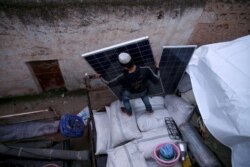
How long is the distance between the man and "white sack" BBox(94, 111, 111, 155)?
456mm

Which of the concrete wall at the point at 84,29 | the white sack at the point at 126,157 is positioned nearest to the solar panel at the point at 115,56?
the concrete wall at the point at 84,29

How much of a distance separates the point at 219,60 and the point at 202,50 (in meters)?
0.46

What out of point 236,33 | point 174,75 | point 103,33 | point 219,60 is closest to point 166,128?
point 174,75

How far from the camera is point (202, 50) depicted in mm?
3570

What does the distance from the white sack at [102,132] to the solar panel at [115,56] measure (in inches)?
23.8

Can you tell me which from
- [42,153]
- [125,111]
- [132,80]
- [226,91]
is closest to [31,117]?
[42,153]

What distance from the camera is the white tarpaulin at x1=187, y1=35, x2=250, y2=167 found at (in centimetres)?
248

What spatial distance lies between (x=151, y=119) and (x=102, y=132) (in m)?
0.91

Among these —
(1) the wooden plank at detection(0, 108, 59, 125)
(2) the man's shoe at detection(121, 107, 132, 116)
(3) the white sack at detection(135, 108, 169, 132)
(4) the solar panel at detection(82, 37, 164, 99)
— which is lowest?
(1) the wooden plank at detection(0, 108, 59, 125)

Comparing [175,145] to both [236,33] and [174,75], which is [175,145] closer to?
[174,75]

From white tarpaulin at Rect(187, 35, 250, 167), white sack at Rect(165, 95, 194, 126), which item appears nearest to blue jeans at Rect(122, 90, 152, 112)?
white sack at Rect(165, 95, 194, 126)

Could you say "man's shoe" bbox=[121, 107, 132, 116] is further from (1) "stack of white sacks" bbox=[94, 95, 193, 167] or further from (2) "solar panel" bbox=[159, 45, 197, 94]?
(2) "solar panel" bbox=[159, 45, 197, 94]

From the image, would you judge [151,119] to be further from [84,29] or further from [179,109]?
[84,29]

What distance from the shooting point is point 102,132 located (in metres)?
3.66
